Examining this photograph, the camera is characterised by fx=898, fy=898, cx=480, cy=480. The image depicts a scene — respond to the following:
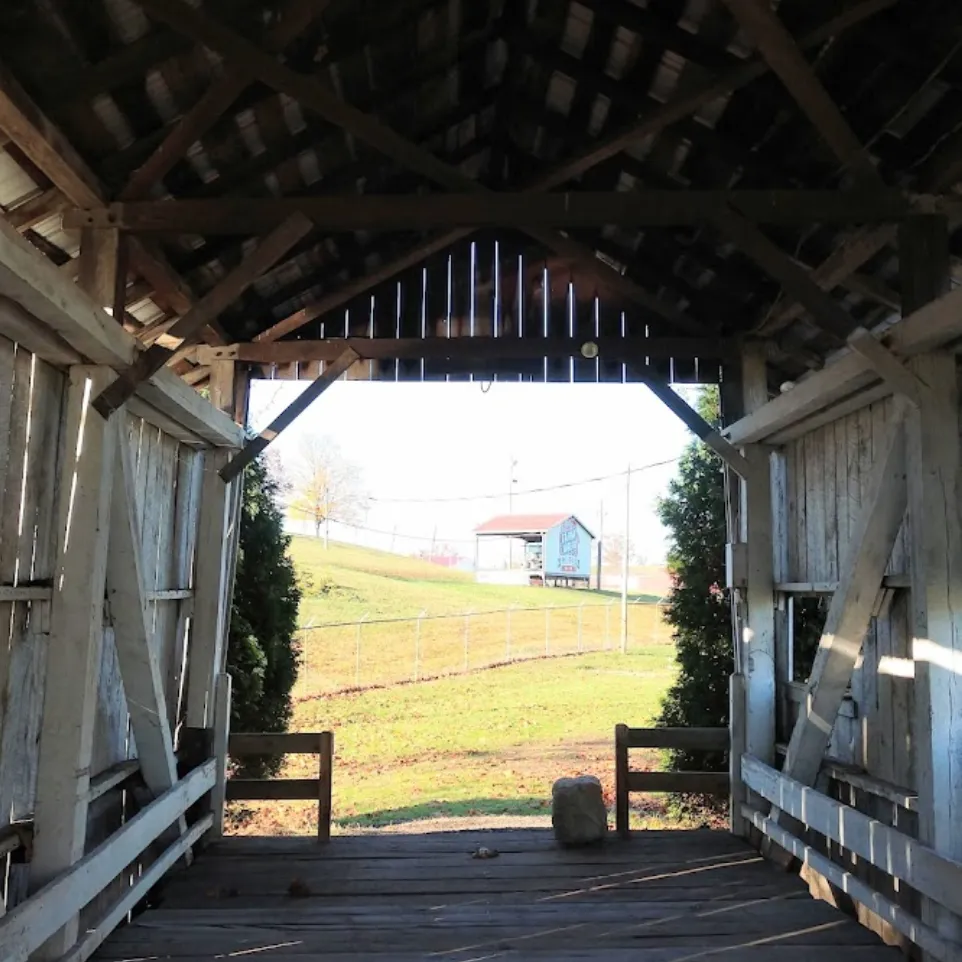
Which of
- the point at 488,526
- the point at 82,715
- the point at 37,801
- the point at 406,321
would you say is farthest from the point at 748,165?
the point at 488,526

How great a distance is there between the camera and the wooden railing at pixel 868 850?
11.2ft

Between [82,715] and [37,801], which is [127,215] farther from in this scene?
[37,801]

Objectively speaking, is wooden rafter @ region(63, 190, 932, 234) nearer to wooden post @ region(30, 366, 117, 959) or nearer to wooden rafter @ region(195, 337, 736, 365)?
wooden post @ region(30, 366, 117, 959)

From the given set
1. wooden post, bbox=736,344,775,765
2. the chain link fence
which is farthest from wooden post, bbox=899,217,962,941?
the chain link fence

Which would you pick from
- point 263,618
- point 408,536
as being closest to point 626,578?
point 263,618

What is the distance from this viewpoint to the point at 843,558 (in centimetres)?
520

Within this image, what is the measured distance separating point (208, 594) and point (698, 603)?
5306 millimetres

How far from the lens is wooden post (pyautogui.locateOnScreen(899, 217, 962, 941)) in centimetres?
359

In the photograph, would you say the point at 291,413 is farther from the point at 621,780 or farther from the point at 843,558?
the point at 843,558

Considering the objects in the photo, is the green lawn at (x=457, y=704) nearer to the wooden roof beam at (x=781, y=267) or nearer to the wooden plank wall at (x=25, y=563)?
the wooden plank wall at (x=25, y=563)

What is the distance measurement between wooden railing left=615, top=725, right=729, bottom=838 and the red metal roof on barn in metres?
28.7

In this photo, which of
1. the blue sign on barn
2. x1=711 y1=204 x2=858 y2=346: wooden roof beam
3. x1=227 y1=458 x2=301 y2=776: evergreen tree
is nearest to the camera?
x1=711 y1=204 x2=858 y2=346: wooden roof beam

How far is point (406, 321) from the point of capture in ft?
23.4

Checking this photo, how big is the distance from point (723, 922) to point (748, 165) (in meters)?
3.98
